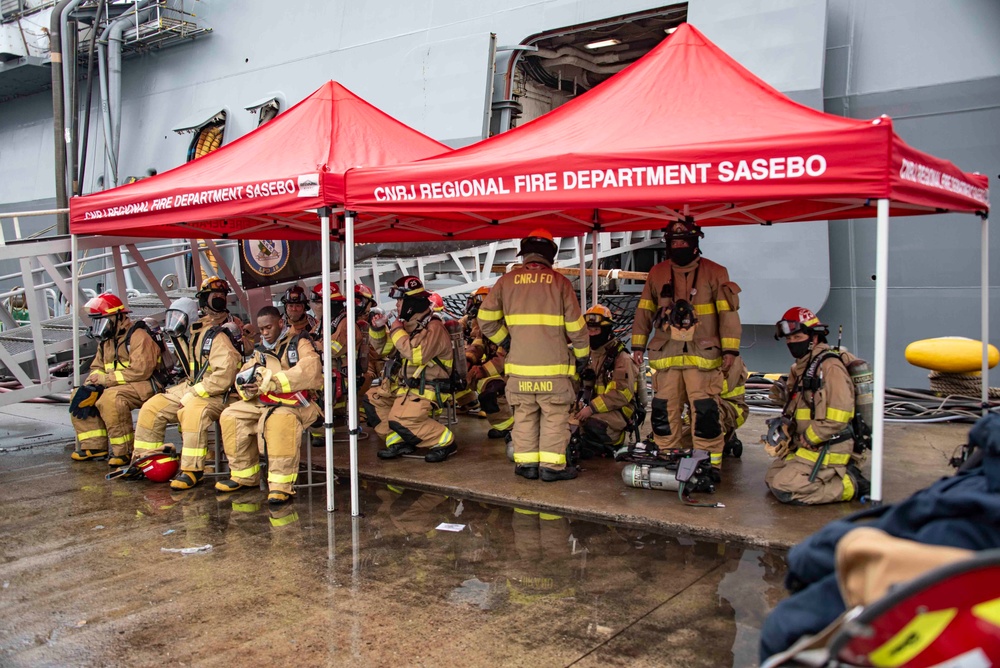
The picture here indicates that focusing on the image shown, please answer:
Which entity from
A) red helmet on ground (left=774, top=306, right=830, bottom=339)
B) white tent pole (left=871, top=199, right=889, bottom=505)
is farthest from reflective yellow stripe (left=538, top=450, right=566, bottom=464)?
white tent pole (left=871, top=199, right=889, bottom=505)

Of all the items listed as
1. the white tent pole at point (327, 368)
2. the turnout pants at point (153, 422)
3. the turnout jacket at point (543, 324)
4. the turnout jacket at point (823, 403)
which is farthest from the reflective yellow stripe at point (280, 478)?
Answer: the turnout jacket at point (823, 403)

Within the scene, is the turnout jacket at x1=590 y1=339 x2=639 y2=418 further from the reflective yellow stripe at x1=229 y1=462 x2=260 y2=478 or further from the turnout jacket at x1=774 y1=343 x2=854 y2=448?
the reflective yellow stripe at x1=229 y1=462 x2=260 y2=478

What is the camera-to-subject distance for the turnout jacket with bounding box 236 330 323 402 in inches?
229

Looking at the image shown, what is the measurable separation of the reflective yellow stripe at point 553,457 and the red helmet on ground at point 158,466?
3.16 m

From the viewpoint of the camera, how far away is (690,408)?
6023 millimetres

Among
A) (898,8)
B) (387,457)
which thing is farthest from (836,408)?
(898,8)

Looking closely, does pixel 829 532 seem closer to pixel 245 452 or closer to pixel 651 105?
pixel 651 105

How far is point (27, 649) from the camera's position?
357 cm

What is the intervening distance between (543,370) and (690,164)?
2.07 metres

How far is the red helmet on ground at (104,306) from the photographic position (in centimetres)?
705

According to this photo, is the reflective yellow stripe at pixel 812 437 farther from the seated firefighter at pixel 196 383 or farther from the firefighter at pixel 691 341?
the seated firefighter at pixel 196 383

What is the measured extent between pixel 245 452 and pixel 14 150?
1610cm

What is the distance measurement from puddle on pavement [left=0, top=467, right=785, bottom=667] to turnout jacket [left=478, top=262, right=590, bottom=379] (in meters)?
1.09

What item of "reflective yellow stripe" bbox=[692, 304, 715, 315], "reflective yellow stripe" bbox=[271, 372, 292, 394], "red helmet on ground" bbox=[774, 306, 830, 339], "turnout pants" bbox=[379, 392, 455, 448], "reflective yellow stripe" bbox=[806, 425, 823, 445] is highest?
"reflective yellow stripe" bbox=[692, 304, 715, 315]
